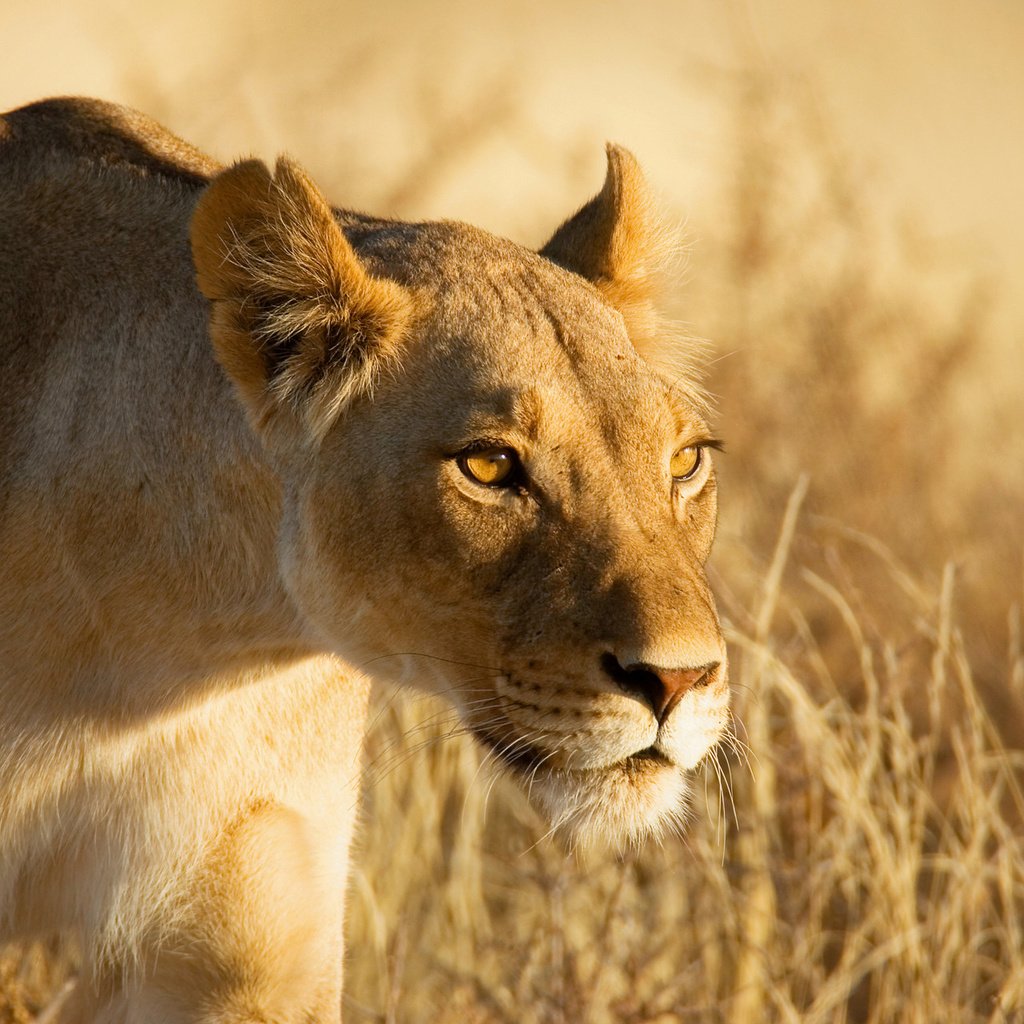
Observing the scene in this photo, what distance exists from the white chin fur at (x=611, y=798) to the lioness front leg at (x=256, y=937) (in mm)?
721

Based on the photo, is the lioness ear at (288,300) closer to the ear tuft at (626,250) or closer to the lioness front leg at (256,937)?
the ear tuft at (626,250)

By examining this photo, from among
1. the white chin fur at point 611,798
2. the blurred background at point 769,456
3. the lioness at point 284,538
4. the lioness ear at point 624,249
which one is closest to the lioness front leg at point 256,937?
the lioness at point 284,538

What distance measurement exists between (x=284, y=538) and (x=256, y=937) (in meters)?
0.87

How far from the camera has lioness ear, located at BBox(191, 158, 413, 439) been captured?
3.03 metres

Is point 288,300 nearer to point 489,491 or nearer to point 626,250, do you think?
point 489,491

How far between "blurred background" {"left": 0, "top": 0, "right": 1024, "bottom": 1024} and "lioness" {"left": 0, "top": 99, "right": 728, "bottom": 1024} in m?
0.33

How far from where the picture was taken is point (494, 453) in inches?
115

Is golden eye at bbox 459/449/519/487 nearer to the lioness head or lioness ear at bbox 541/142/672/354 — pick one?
the lioness head

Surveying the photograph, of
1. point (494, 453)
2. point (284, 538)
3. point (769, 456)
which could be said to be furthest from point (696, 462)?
point (769, 456)

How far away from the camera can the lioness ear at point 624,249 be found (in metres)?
3.62

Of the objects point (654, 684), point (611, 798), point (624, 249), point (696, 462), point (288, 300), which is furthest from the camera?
point (624, 249)

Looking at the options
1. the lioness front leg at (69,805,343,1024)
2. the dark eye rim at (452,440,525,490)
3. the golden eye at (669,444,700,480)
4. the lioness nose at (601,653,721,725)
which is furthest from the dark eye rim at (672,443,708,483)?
the lioness front leg at (69,805,343,1024)

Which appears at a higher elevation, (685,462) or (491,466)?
(685,462)

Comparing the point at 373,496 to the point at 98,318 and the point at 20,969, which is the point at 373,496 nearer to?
the point at 98,318
